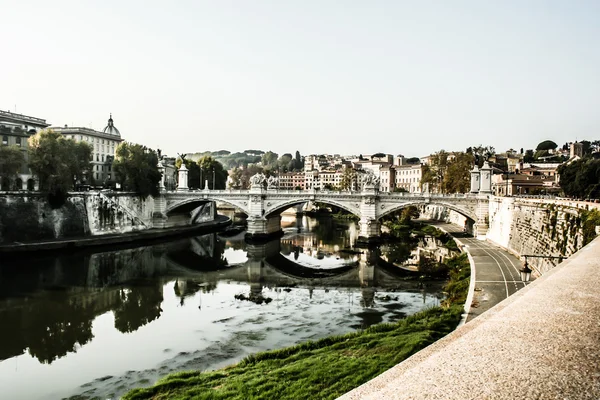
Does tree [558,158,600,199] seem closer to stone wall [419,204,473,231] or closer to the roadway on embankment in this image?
stone wall [419,204,473,231]

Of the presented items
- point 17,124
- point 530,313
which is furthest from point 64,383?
point 17,124

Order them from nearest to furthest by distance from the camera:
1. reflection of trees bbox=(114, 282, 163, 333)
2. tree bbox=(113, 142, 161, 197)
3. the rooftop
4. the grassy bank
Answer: the grassy bank, reflection of trees bbox=(114, 282, 163, 333), tree bbox=(113, 142, 161, 197), the rooftop

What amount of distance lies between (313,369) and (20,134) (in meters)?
47.6

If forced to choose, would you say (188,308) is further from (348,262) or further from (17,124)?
(17,124)

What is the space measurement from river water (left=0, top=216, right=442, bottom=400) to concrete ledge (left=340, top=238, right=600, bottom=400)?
9.71 metres

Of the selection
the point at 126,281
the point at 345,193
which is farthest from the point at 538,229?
the point at 126,281

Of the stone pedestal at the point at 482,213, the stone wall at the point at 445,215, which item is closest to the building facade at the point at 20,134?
the stone pedestal at the point at 482,213

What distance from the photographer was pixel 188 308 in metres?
21.3

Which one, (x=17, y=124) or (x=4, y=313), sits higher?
(x=17, y=124)

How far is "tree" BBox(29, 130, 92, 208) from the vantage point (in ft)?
119

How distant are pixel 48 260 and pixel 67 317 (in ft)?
42.7

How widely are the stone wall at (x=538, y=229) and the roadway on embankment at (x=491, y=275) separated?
2.84ft

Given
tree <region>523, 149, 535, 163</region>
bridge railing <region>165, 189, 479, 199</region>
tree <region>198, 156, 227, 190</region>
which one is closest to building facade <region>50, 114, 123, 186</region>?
tree <region>198, 156, 227, 190</region>

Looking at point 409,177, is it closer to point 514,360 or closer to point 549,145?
point 549,145
